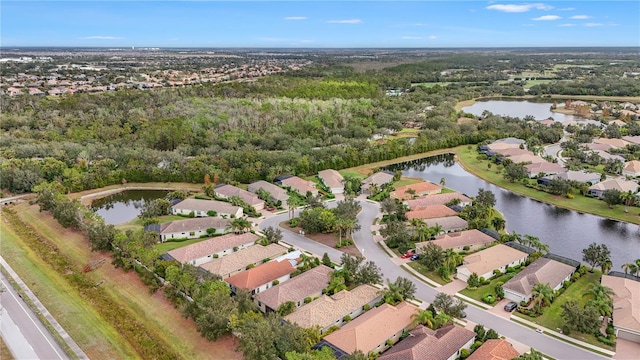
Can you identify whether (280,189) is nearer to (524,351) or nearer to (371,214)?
(371,214)

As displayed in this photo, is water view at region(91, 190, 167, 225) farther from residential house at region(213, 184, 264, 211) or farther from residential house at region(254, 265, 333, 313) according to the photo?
residential house at region(254, 265, 333, 313)

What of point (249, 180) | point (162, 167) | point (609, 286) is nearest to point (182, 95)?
point (162, 167)

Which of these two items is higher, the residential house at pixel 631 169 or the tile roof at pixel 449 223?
the residential house at pixel 631 169

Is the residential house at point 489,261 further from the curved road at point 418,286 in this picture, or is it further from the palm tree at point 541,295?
the palm tree at point 541,295

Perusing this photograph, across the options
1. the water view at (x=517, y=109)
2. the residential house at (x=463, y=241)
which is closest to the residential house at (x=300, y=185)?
the residential house at (x=463, y=241)

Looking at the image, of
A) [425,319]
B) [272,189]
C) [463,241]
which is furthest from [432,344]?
[272,189]
